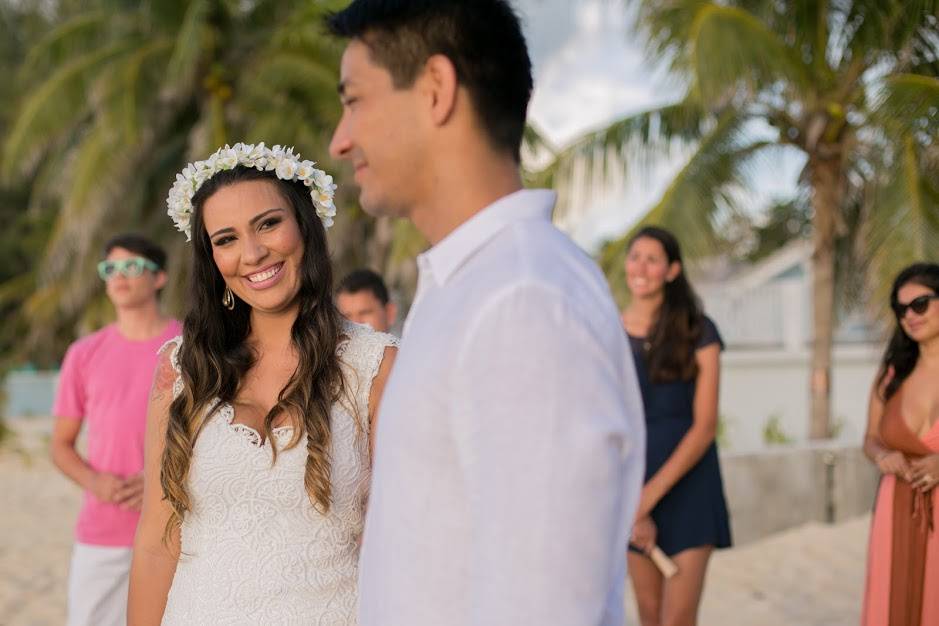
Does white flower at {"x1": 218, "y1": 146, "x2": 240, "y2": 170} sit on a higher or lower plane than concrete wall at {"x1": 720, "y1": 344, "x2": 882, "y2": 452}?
higher

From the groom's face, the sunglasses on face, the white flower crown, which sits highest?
the white flower crown

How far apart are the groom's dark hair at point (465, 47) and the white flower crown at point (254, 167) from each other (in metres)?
1.48

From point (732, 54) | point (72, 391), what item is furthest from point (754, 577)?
point (72, 391)

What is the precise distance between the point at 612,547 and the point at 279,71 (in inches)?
570

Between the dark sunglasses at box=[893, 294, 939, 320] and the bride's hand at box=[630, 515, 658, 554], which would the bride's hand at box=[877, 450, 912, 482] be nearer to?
the dark sunglasses at box=[893, 294, 939, 320]

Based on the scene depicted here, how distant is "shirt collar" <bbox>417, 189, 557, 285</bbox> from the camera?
1.40 metres

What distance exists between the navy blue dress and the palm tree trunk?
5651 mm

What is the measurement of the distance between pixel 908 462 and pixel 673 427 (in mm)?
998

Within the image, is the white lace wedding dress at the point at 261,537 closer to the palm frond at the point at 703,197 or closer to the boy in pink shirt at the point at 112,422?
the boy in pink shirt at the point at 112,422

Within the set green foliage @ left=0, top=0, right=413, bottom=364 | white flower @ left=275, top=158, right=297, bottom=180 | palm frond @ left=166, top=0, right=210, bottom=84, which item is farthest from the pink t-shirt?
Answer: palm frond @ left=166, top=0, right=210, bottom=84

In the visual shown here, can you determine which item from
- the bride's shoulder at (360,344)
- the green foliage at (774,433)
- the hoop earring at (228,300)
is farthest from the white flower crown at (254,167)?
the green foliage at (774,433)

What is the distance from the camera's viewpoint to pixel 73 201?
16.1 metres

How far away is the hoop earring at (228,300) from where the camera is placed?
Answer: 2.94 metres

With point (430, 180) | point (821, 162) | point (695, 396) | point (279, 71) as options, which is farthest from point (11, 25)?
point (430, 180)
